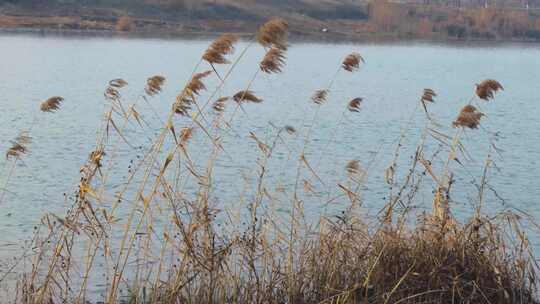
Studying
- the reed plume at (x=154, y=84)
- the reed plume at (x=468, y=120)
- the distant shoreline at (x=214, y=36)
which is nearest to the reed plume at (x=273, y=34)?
the reed plume at (x=154, y=84)

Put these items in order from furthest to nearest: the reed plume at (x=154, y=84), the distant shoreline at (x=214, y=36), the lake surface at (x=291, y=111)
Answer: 1. the distant shoreline at (x=214, y=36)
2. the lake surface at (x=291, y=111)
3. the reed plume at (x=154, y=84)

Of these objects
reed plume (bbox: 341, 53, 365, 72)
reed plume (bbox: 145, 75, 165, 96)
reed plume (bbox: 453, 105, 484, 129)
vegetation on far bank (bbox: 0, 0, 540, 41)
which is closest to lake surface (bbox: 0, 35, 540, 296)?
reed plume (bbox: 453, 105, 484, 129)

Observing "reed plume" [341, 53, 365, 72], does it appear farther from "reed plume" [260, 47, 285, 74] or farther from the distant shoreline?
the distant shoreline

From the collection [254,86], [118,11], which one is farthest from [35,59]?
[118,11]

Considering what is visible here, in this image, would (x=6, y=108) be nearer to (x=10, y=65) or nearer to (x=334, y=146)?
(x=334, y=146)

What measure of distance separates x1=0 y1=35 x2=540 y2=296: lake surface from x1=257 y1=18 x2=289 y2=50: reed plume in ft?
7.97

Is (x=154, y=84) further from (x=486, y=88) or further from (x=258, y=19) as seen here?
(x=258, y=19)

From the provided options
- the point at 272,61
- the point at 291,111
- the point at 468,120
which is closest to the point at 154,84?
the point at 272,61

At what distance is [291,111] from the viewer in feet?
61.6

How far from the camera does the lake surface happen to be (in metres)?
11.5

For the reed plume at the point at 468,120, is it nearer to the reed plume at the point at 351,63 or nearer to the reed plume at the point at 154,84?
the reed plume at the point at 351,63

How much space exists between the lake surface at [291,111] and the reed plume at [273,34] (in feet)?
7.97

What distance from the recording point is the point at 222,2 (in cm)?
6631

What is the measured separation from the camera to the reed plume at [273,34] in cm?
562
